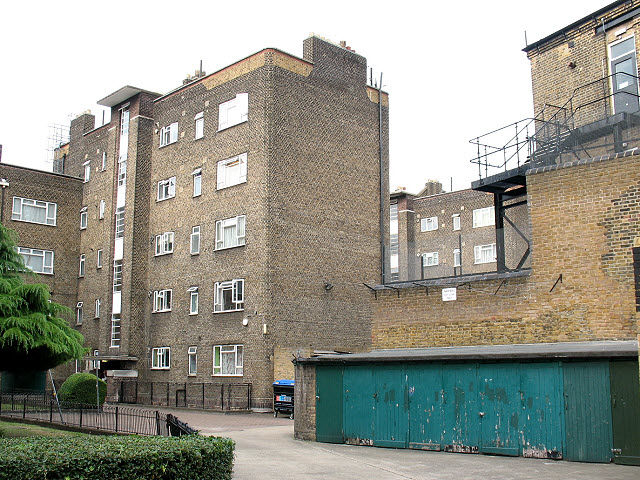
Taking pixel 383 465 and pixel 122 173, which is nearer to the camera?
pixel 383 465

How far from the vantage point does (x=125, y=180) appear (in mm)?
38469

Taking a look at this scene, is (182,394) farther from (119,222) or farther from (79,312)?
(79,312)

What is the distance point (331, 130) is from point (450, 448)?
66.4 feet

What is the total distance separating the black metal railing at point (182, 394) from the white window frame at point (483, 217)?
81.0 ft

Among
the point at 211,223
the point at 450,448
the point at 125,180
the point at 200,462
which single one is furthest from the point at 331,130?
the point at 200,462

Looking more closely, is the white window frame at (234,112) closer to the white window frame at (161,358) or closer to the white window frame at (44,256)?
the white window frame at (161,358)

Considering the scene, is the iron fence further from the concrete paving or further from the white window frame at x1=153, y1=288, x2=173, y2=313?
the white window frame at x1=153, y1=288, x2=173, y2=313

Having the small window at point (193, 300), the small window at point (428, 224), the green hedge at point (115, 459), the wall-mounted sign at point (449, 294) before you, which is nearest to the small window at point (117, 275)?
the small window at point (193, 300)

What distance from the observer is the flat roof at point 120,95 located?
1483 inches

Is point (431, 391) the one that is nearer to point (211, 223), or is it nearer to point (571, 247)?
point (571, 247)

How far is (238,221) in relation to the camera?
104 feet

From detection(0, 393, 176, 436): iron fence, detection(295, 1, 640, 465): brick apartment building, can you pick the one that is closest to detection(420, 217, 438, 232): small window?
detection(295, 1, 640, 465): brick apartment building

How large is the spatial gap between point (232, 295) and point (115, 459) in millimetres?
21424

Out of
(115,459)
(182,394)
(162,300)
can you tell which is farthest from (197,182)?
(115,459)
